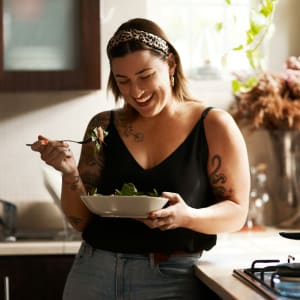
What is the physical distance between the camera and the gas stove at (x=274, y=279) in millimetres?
1657


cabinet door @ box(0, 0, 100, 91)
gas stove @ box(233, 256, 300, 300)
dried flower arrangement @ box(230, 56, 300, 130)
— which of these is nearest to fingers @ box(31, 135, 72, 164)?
gas stove @ box(233, 256, 300, 300)

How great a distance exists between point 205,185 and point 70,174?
14.5 inches

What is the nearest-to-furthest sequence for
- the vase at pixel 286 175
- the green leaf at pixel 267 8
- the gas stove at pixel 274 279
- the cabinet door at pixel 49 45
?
the gas stove at pixel 274 279, the cabinet door at pixel 49 45, the green leaf at pixel 267 8, the vase at pixel 286 175

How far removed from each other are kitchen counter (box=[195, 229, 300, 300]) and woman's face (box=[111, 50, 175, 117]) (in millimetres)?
453

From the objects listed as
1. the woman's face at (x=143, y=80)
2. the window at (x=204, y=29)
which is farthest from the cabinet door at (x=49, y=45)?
the woman's face at (x=143, y=80)

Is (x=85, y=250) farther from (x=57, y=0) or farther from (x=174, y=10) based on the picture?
(x=174, y=10)

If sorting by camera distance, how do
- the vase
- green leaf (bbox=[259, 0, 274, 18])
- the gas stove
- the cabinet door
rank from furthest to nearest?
the vase < green leaf (bbox=[259, 0, 274, 18]) < the cabinet door < the gas stove

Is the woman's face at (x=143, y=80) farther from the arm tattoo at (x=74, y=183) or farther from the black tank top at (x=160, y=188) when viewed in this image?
the arm tattoo at (x=74, y=183)

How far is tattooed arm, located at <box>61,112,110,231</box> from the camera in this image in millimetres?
2111

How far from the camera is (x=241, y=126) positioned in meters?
3.28

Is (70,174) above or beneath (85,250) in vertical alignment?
above

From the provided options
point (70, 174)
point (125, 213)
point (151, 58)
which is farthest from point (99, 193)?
point (151, 58)

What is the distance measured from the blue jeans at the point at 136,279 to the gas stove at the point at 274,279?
0.50ft

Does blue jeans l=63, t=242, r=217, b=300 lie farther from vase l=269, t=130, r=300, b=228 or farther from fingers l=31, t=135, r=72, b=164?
vase l=269, t=130, r=300, b=228
